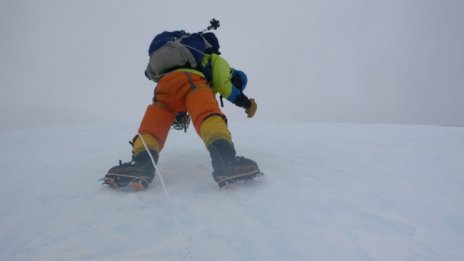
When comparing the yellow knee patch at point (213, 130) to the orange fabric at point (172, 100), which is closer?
the yellow knee patch at point (213, 130)

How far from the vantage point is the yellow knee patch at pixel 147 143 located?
2264 millimetres

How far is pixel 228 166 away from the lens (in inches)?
80.1

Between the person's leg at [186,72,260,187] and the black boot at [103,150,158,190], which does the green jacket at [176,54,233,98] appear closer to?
the person's leg at [186,72,260,187]

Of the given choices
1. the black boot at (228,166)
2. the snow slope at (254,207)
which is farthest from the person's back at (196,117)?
the snow slope at (254,207)

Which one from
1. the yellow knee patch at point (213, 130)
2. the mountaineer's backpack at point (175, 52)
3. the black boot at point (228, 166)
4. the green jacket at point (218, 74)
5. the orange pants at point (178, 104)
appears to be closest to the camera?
the black boot at point (228, 166)

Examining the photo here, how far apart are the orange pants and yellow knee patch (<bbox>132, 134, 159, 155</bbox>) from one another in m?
0.01

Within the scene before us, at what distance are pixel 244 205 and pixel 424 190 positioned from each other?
3.19ft

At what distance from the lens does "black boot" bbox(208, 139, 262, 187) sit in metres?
2.01

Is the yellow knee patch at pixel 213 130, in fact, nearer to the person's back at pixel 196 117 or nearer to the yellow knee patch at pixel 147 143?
the person's back at pixel 196 117

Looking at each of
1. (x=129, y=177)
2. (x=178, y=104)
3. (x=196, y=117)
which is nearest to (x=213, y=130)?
(x=196, y=117)

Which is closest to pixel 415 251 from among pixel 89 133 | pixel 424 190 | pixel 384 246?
pixel 384 246

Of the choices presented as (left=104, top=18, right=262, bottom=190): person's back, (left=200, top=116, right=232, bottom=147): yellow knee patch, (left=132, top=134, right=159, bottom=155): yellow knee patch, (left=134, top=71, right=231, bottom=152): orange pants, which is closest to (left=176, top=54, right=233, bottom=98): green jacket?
(left=104, top=18, right=262, bottom=190): person's back

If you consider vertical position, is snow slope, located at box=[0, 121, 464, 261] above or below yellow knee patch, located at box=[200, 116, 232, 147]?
below

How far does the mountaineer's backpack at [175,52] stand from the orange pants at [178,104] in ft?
0.30
